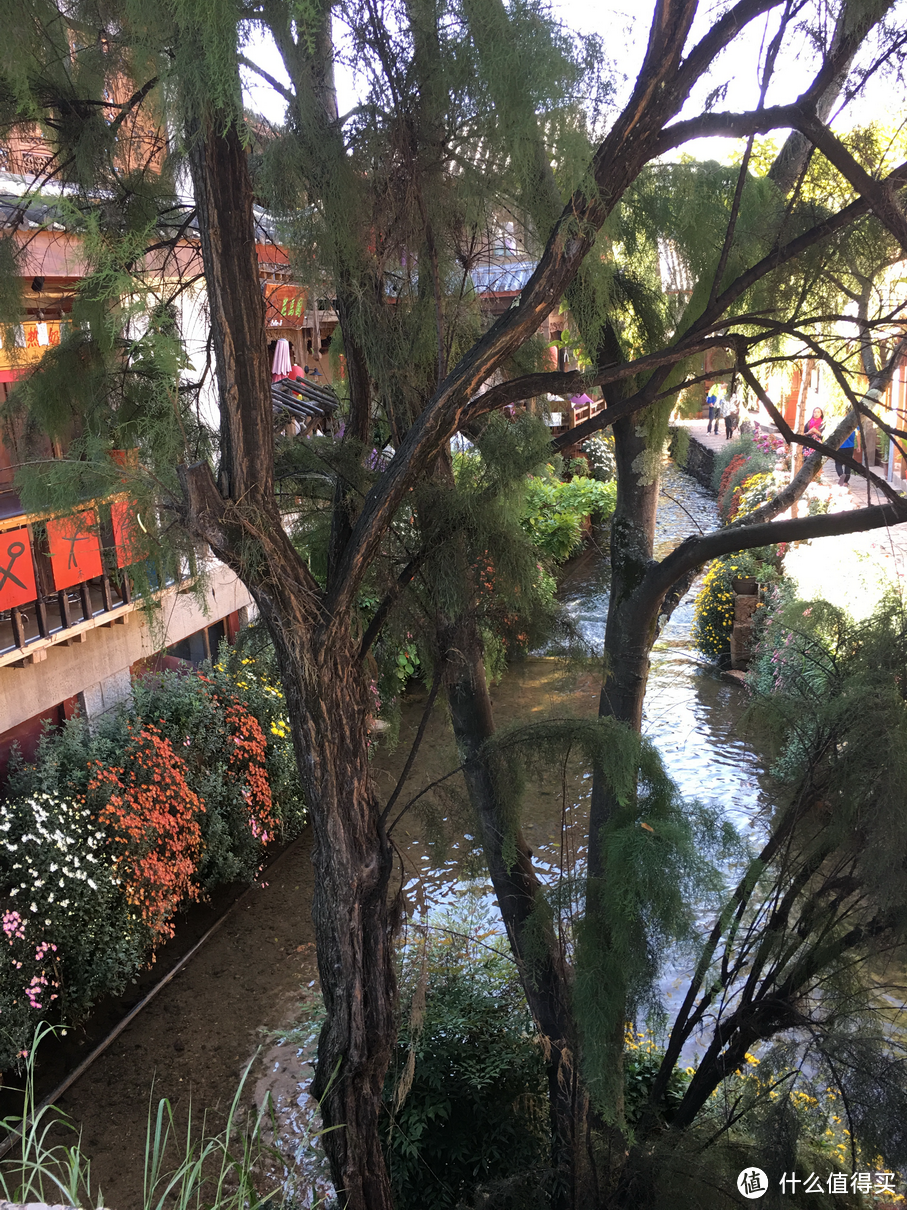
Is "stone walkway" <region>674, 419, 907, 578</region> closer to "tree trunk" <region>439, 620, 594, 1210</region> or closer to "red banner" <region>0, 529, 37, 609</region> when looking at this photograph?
"tree trunk" <region>439, 620, 594, 1210</region>

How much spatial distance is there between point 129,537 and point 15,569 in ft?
12.1

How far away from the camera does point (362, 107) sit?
11.1 ft

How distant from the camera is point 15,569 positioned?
6.16 meters

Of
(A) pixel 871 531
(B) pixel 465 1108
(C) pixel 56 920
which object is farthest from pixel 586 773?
(A) pixel 871 531

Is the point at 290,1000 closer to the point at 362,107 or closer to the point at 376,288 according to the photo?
the point at 376,288

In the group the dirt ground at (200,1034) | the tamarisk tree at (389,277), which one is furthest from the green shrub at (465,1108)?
the dirt ground at (200,1034)

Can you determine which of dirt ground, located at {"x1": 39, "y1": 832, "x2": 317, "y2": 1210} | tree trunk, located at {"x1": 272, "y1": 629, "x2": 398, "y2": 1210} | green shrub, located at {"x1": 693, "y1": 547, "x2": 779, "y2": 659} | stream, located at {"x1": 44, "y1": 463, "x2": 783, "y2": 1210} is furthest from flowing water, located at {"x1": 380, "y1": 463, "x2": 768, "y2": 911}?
tree trunk, located at {"x1": 272, "y1": 629, "x2": 398, "y2": 1210}

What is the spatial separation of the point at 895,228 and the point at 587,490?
1352 cm

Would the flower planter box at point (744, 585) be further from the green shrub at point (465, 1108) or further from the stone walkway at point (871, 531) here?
the green shrub at point (465, 1108)

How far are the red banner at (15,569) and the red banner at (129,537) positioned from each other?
3217mm

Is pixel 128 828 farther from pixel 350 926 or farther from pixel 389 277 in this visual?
pixel 389 277

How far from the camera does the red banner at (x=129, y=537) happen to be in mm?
2863

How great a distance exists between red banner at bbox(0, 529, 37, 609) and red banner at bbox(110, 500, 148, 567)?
3.22 metres

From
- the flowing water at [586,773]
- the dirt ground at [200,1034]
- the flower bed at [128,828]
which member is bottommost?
the dirt ground at [200,1034]
